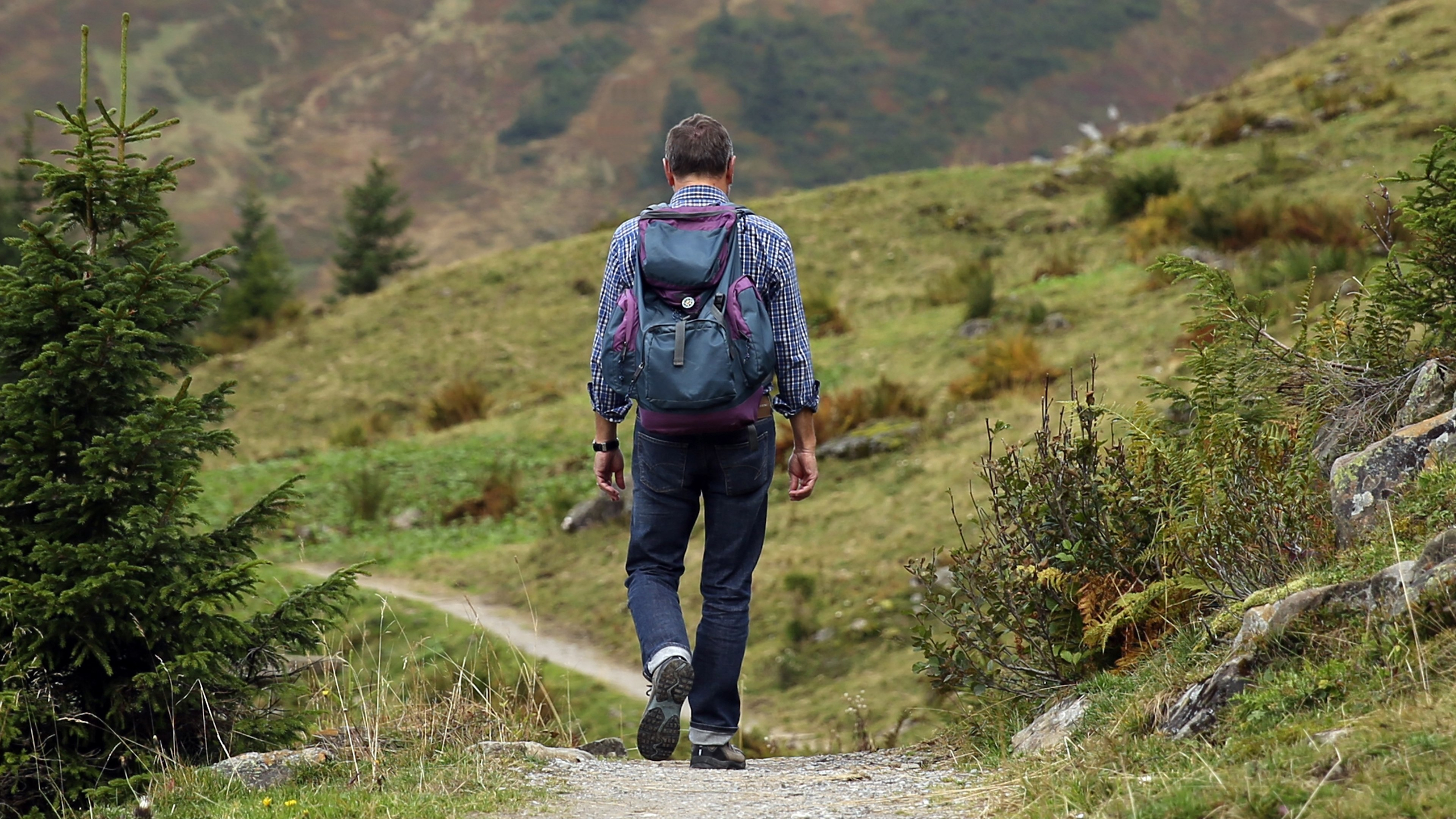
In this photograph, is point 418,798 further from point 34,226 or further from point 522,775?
point 34,226

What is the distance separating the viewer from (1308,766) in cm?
258

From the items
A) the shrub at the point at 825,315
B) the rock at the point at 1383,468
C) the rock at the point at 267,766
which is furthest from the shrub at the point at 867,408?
the rock at the point at 267,766

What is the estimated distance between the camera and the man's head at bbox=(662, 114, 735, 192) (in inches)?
153

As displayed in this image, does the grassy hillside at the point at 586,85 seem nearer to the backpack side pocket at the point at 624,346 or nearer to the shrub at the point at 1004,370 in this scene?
the shrub at the point at 1004,370

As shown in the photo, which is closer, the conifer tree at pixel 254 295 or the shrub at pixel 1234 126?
the shrub at pixel 1234 126

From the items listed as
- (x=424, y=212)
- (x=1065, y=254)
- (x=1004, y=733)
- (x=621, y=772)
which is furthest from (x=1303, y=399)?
(x=424, y=212)

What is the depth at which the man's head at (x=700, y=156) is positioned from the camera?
153 inches

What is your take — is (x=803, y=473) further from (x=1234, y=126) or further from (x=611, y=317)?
(x=1234, y=126)

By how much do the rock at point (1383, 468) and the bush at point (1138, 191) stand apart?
1484 centimetres

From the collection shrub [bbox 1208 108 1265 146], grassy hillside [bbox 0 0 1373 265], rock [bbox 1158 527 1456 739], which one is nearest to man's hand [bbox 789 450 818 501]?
rock [bbox 1158 527 1456 739]

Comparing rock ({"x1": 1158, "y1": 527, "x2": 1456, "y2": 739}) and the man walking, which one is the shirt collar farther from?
rock ({"x1": 1158, "y1": 527, "x2": 1456, "y2": 739})

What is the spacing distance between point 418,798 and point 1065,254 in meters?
15.7

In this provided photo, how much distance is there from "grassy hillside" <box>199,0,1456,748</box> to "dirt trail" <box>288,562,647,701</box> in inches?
9.4

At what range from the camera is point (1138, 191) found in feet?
60.5
